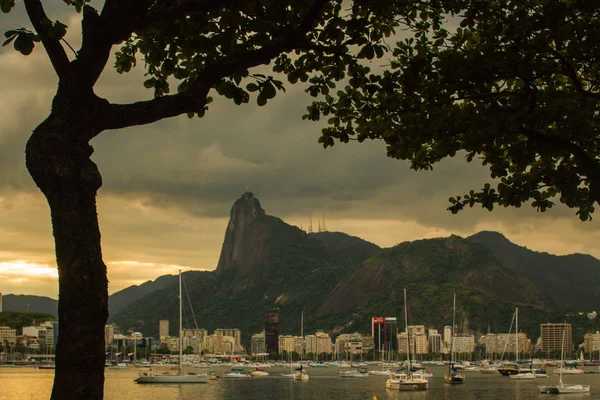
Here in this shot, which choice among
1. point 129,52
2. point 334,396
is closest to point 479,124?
point 129,52

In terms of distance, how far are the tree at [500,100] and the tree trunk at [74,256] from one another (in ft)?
13.6

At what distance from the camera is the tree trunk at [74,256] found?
21.8 ft

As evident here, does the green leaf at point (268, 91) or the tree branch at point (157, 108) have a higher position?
the green leaf at point (268, 91)

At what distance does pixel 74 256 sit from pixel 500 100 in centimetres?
607

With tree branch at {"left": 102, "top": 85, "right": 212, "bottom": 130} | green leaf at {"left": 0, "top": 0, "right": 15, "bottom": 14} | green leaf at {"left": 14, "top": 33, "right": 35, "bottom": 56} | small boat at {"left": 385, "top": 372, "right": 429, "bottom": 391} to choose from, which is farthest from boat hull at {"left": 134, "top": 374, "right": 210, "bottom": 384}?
green leaf at {"left": 14, "top": 33, "right": 35, "bottom": 56}

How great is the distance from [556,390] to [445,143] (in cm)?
9435

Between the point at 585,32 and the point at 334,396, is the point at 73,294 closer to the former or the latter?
the point at 585,32

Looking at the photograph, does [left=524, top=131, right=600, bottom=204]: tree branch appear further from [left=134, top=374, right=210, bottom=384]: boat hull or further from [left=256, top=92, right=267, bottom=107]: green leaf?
[left=134, top=374, right=210, bottom=384]: boat hull

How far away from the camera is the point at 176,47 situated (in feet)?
29.6

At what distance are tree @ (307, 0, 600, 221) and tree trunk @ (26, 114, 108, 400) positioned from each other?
416 centimetres

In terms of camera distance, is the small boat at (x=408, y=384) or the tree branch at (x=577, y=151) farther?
the small boat at (x=408, y=384)

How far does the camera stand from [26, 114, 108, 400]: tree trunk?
6652 mm

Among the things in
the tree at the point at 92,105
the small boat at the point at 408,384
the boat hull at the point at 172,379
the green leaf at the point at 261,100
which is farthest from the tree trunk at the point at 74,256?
the boat hull at the point at 172,379

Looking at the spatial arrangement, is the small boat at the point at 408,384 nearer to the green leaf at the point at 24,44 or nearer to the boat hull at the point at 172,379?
the boat hull at the point at 172,379
